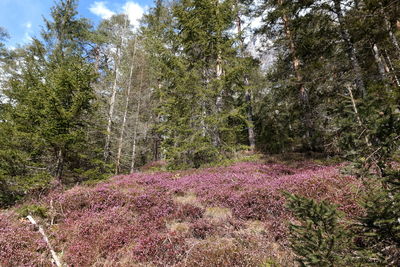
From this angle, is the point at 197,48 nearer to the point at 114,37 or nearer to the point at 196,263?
the point at 114,37

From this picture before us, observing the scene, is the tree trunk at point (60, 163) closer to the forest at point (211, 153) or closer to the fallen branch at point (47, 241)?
the forest at point (211, 153)

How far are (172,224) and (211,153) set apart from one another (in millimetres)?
6312

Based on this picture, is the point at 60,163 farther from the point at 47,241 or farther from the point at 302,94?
the point at 302,94

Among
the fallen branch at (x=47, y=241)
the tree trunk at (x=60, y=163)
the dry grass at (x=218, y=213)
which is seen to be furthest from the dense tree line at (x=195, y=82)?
the fallen branch at (x=47, y=241)

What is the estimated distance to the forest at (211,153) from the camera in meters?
2.23

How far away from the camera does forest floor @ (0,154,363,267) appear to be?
3336 millimetres

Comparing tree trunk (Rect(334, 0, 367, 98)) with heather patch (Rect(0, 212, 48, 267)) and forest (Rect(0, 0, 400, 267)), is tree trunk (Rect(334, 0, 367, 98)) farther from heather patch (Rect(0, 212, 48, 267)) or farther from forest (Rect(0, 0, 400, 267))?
heather patch (Rect(0, 212, 48, 267))

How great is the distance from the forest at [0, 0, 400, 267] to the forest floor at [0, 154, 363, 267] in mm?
34

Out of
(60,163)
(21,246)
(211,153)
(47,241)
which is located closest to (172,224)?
(47,241)

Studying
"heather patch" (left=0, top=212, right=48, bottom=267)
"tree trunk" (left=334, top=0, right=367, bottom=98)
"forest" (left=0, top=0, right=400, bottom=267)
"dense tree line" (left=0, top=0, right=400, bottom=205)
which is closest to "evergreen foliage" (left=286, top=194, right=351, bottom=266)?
"forest" (left=0, top=0, right=400, bottom=267)

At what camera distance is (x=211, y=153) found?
35.4ft

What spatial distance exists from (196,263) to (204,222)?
1.34 metres

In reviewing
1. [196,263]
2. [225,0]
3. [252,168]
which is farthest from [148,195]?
[225,0]

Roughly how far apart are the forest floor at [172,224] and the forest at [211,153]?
34 millimetres
